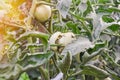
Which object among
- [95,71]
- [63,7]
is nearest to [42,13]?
[63,7]

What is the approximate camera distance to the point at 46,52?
74 cm

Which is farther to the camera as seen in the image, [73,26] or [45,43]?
[73,26]

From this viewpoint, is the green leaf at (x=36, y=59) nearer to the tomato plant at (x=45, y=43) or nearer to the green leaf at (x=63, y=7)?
the tomato plant at (x=45, y=43)

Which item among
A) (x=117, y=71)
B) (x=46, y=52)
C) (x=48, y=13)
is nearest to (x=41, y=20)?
(x=48, y=13)

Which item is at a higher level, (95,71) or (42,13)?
(42,13)

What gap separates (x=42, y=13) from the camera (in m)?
0.82

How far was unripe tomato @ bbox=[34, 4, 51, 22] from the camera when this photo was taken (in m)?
0.82

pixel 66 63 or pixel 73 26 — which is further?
pixel 73 26

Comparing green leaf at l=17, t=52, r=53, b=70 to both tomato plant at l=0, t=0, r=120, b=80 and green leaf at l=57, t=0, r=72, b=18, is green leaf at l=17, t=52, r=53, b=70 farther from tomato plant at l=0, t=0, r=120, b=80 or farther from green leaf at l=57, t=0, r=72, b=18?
green leaf at l=57, t=0, r=72, b=18

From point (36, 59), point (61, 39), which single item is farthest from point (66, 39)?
point (36, 59)

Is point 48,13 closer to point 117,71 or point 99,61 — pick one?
point 99,61

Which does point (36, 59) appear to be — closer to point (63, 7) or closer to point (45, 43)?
point (45, 43)

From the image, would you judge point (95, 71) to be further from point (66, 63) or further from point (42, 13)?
point (42, 13)

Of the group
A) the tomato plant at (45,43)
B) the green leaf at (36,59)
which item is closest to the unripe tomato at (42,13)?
the tomato plant at (45,43)
